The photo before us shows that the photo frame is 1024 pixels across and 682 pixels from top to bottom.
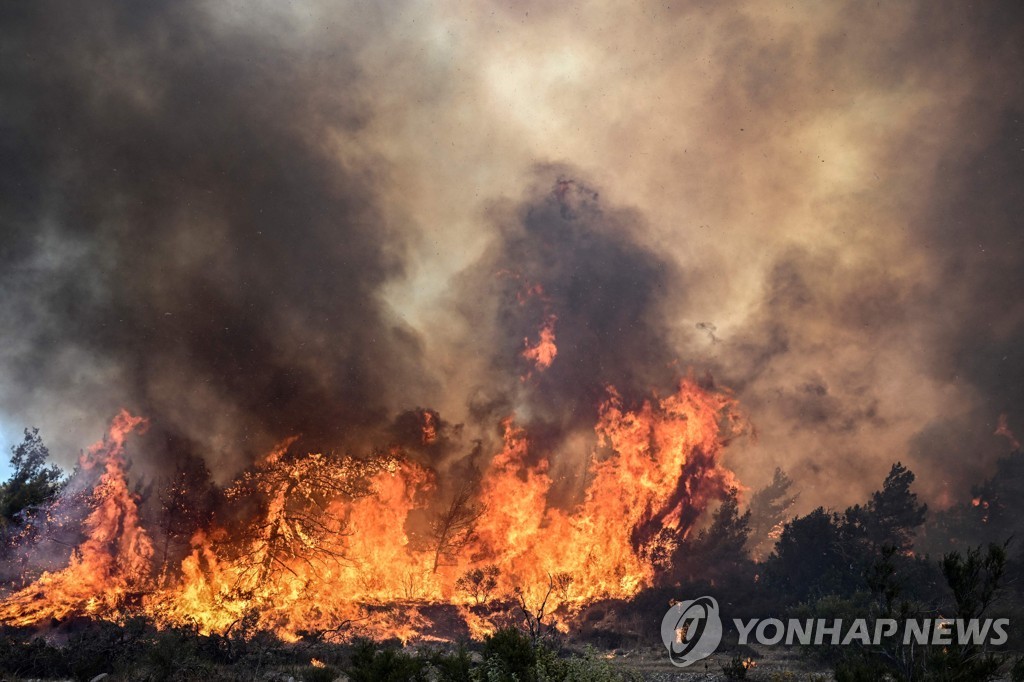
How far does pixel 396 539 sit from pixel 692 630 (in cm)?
1778

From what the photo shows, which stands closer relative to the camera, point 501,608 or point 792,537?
point 501,608

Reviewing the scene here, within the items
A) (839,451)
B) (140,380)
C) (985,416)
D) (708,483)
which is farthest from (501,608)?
(985,416)

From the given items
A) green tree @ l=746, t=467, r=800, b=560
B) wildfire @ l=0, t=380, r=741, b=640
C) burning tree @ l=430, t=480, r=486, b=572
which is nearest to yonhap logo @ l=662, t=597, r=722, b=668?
Answer: wildfire @ l=0, t=380, r=741, b=640

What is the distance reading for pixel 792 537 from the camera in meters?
42.1

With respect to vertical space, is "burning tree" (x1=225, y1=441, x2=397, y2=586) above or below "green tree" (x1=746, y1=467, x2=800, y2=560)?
below

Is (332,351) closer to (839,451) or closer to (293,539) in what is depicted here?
(293,539)

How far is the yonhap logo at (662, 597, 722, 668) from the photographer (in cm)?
2842

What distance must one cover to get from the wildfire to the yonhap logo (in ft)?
10.7

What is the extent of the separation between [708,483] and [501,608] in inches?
721

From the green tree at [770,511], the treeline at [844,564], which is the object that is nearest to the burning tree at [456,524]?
the treeline at [844,564]

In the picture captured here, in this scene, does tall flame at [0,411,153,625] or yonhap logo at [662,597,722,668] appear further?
yonhap logo at [662,597,722,668]

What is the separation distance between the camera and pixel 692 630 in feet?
105

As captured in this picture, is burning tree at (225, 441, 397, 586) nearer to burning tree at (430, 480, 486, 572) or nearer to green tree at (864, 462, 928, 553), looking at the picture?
burning tree at (430, 480, 486, 572)

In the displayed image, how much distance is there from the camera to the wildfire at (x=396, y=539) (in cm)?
2891
